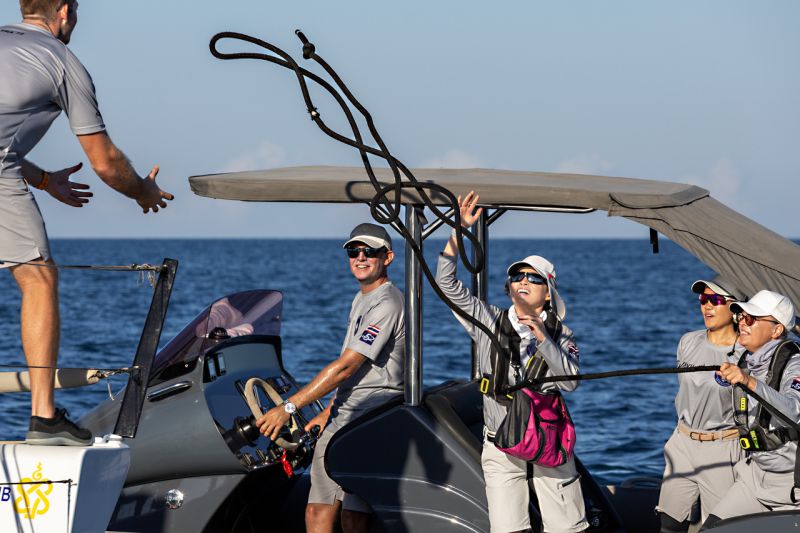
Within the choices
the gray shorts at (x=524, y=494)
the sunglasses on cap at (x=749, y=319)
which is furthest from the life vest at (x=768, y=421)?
the gray shorts at (x=524, y=494)

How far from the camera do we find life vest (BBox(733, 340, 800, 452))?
4.48m

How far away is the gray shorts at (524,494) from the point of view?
4.66m

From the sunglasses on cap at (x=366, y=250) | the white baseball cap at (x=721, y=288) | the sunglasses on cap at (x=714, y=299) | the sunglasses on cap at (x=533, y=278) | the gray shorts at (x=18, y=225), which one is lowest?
the sunglasses on cap at (x=714, y=299)

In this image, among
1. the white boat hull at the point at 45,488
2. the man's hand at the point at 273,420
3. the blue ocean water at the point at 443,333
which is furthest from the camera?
the blue ocean water at the point at 443,333

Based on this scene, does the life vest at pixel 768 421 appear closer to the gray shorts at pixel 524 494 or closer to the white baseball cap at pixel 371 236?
the gray shorts at pixel 524 494

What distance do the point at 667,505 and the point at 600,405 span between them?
1050 centimetres

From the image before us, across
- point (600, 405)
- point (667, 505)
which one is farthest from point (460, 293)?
point (600, 405)

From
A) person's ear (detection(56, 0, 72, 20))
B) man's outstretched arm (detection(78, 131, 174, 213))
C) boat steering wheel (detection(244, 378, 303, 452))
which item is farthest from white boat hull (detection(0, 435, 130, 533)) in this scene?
boat steering wheel (detection(244, 378, 303, 452))

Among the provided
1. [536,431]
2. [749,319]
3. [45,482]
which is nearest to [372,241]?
[536,431]

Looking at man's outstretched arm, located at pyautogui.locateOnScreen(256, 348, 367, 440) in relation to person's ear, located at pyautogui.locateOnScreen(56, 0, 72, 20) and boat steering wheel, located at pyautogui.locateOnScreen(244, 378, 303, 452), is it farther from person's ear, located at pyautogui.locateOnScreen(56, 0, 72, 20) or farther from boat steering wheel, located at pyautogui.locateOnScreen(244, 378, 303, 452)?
person's ear, located at pyautogui.locateOnScreen(56, 0, 72, 20)

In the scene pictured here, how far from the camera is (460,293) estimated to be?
4.66 m

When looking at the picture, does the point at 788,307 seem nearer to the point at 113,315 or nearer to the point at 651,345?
the point at 651,345

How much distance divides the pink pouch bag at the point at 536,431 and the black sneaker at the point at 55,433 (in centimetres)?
154

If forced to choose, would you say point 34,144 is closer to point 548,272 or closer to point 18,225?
point 18,225
